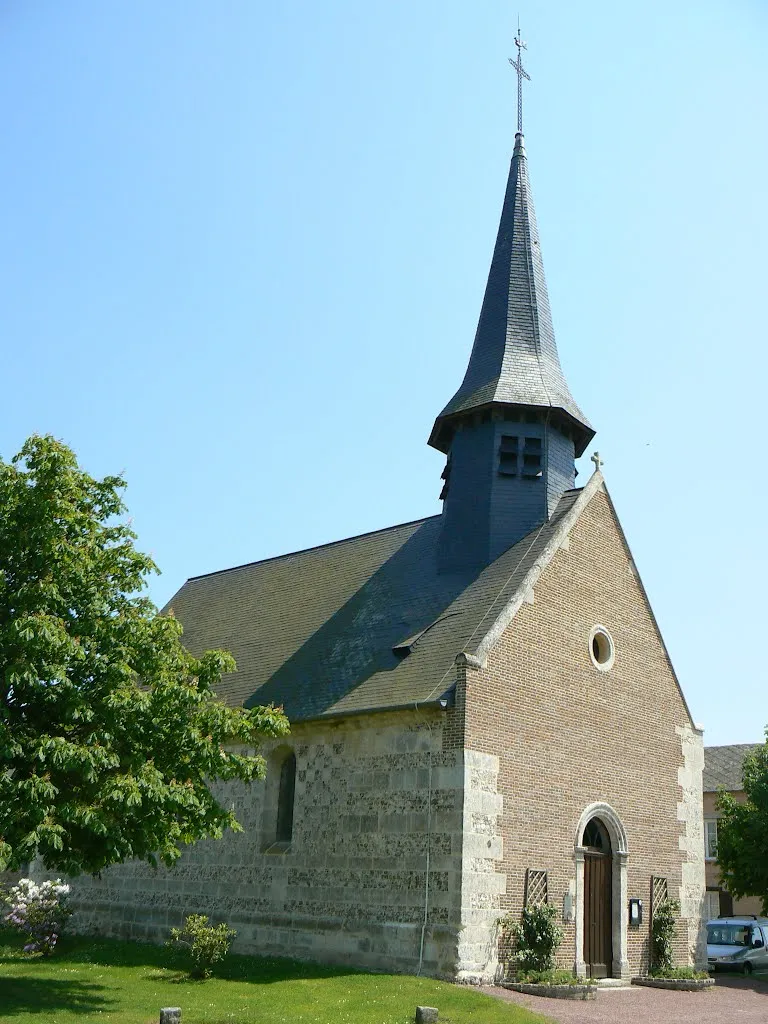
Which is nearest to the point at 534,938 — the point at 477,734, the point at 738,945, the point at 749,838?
the point at 477,734

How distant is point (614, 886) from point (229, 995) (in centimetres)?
769

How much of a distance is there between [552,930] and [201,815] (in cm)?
612

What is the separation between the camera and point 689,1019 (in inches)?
560

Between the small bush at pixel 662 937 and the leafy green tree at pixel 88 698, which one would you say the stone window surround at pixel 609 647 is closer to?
the small bush at pixel 662 937

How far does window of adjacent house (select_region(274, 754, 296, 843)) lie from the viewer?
18.9 metres

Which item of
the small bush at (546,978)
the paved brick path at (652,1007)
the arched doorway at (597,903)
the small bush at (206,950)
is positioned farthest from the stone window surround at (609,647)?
the small bush at (206,950)

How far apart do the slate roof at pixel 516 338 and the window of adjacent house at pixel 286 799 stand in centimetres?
797

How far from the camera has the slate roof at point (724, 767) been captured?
4309 centimetres

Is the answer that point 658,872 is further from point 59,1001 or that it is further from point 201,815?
point 59,1001

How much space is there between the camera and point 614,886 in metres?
18.3

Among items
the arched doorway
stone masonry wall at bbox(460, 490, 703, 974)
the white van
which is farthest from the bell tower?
the white van

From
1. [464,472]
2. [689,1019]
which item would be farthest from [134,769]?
[464,472]

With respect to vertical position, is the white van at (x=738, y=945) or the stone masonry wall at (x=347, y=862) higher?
the stone masonry wall at (x=347, y=862)

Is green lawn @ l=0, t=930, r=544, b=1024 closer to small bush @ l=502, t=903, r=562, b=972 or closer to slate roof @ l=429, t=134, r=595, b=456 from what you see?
small bush @ l=502, t=903, r=562, b=972
